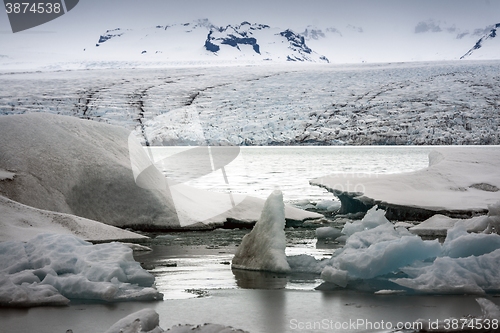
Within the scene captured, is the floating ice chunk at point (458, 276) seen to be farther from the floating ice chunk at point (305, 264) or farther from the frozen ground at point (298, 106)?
the frozen ground at point (298, 106)

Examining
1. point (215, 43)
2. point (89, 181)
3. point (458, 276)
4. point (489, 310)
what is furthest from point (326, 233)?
point (215, 43)

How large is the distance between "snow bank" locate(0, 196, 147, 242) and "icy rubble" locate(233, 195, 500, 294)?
2200 mm

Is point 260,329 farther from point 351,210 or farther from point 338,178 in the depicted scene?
point 338,178

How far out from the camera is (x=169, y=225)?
9.02 meters

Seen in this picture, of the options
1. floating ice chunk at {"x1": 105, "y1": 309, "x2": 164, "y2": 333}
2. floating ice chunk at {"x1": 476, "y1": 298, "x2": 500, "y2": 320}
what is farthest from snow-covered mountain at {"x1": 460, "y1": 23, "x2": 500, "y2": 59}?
Answer: floating ice chunk at {"x1": 105, "y1": 309, "x2": 164, "y2": 333}

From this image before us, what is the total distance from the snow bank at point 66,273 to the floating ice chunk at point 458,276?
208 cm

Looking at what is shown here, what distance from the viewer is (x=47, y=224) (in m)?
7.33

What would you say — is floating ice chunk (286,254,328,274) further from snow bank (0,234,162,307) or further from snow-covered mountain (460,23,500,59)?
snow-covered mountain (460,23,500,59)

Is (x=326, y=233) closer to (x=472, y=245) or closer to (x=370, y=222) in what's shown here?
(x=370, y=222)

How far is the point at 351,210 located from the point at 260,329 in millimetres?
8869

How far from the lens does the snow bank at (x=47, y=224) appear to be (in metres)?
7.02

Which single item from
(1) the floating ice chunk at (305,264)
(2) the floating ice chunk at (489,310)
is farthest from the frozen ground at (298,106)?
(2) the floating ice chunk at (489,310)

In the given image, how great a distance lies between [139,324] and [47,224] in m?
4.27

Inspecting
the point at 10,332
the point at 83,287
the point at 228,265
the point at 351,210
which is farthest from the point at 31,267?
the point at 351,210
